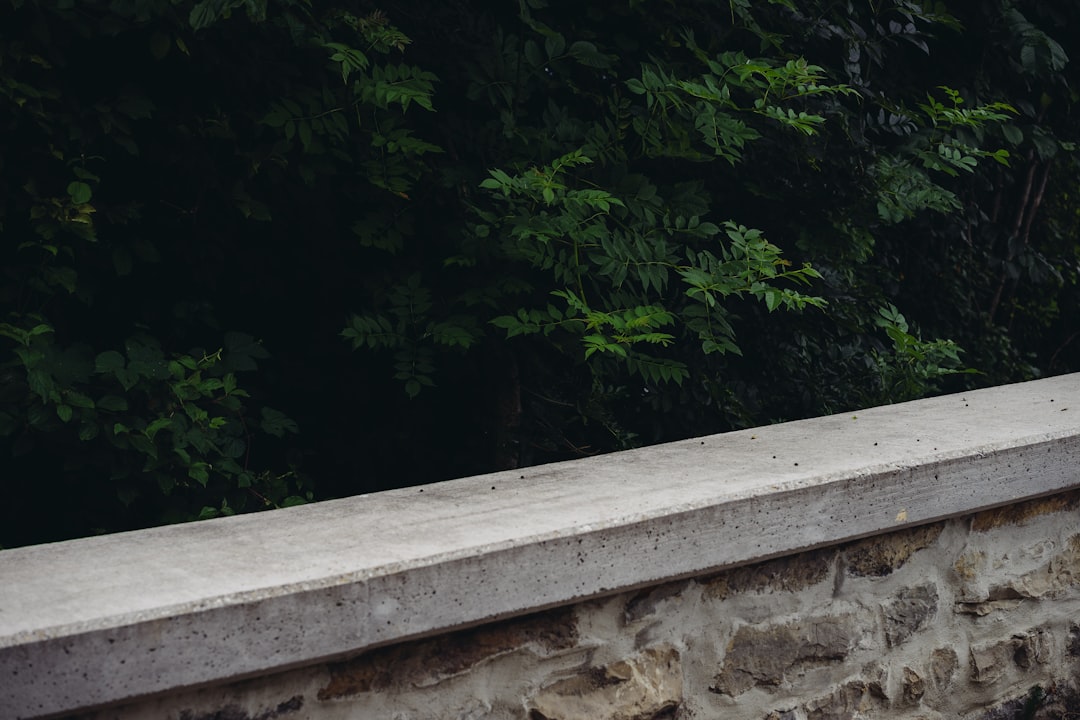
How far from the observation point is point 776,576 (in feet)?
6.58

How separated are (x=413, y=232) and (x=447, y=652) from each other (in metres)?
1.41

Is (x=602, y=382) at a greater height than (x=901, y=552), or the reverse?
(x=901, y=552)

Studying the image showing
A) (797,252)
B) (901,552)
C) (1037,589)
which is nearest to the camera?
(901,552)

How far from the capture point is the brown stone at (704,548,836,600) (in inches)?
76.5

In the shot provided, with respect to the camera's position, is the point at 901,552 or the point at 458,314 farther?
the point at 458,314

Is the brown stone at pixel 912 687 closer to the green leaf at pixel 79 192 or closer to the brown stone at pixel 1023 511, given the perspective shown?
the brown stone at pixel 1023 511

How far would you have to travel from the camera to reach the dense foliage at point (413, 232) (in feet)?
7.91

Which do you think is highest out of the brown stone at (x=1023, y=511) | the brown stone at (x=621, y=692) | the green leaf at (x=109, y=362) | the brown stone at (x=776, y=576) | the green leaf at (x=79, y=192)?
the brown stone at (x=1023, y=511)

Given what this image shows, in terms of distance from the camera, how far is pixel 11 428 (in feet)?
7.48

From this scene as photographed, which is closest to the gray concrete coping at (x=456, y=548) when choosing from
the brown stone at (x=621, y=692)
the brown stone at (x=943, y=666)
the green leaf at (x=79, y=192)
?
the brown stone at (x=621, y=692)

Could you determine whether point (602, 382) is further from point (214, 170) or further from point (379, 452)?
point (214, 170)

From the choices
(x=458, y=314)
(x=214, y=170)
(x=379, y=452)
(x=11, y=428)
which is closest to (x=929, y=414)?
(x=458, y=314)

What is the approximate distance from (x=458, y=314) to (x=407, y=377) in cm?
21

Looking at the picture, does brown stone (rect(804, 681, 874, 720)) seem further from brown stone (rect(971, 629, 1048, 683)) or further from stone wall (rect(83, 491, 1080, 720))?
brown stone (rect(971, 629, 1048, 683))
